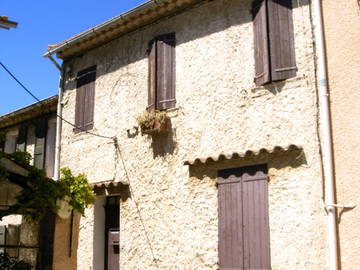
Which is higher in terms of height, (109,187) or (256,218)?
(109,187)

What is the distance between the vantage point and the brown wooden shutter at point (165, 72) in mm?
9602

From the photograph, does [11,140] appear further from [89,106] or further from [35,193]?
[35,193]

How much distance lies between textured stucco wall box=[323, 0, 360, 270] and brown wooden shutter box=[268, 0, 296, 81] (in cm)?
58

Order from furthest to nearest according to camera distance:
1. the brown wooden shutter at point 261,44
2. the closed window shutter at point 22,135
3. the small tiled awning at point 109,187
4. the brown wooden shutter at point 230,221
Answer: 1. the closed window shutter at point 22,135
2. the small tiled awning at point 109,187
3. the brown wooden shutter at point 261,44
4. the brown wooden shutter at point 230,221

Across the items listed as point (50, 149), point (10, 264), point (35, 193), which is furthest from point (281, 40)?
point (50, 149)

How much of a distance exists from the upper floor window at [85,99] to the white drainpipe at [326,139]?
5634mm

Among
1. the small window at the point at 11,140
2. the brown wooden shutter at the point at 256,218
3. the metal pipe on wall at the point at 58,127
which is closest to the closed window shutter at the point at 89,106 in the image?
the metal pipe on wall at the point at 58,127

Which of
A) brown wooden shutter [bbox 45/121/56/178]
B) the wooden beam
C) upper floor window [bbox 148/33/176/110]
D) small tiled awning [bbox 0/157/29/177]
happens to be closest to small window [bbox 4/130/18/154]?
brown wooden shutter [bbox 45/121/56/178]

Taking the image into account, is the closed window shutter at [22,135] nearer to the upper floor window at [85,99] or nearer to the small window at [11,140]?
the small window at [11,140]

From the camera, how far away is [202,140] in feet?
29.1

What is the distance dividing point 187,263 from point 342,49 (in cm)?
434

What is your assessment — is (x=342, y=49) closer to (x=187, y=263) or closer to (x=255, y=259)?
(x=255, y=259)

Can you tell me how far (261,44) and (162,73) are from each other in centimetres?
232

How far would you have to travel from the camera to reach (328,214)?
6934 millimetres
